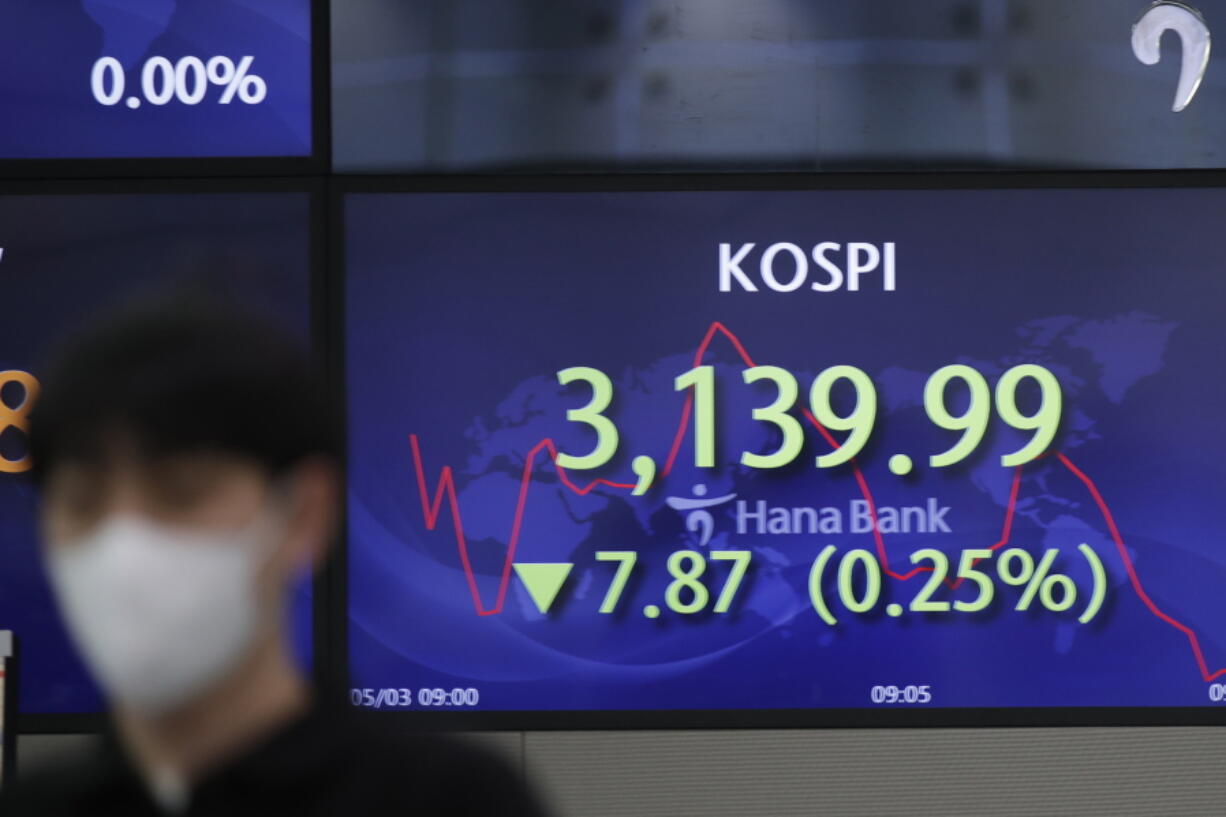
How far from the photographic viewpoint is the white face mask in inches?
29.8

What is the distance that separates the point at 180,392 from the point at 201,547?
0.08 m

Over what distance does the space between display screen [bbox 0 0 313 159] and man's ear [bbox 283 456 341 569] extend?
10.2 ft

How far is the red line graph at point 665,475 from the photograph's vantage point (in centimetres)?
369

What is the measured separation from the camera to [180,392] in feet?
2.46

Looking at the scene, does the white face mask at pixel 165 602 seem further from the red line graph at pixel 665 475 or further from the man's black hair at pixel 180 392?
the red line graph at pixel 665 475

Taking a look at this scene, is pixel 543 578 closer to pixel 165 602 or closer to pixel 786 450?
pixel 786 450

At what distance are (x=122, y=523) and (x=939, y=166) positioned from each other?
3235 millimetres

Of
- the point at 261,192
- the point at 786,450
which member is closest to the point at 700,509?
the point at 786,450

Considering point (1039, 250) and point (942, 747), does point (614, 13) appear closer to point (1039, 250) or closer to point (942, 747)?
point (1039, 250)

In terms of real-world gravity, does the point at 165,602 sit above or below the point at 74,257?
below

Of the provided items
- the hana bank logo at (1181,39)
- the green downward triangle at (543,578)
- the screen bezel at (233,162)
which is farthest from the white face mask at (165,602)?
the hana bank logo at (1181,39)
